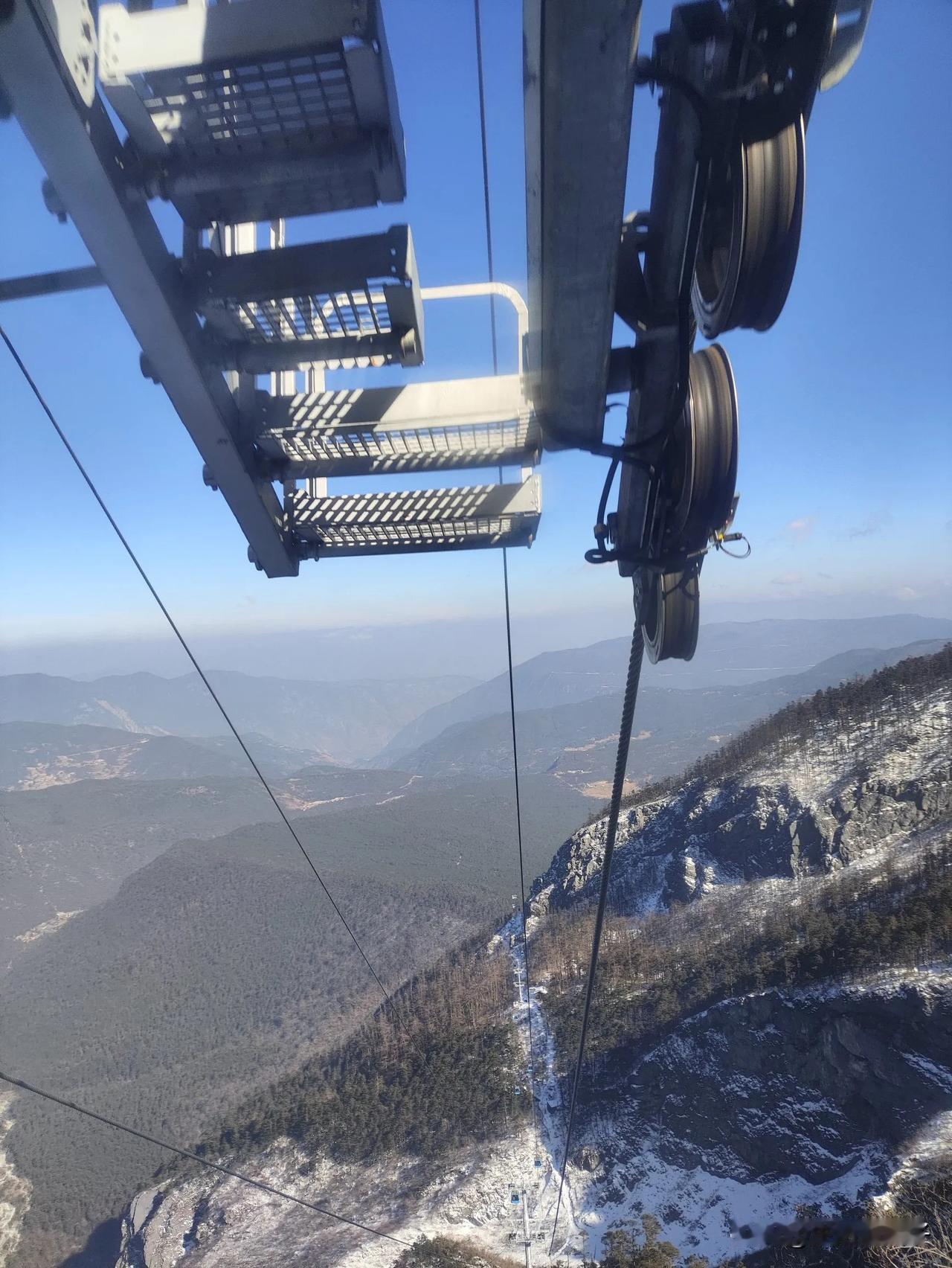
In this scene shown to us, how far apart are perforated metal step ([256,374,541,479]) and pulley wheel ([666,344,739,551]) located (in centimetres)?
77

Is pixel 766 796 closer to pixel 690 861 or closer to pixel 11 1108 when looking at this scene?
pixel 690 861

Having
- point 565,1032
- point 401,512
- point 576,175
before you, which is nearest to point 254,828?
point 565,1032

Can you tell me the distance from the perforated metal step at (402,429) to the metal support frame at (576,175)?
2.27ft

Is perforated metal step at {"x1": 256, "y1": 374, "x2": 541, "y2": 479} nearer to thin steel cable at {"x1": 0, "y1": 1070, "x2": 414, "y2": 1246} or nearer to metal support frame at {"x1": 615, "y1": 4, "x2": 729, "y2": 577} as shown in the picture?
metal support frame at {"x1": 615, "y1": 4, "x2": 729, "y2": 577}

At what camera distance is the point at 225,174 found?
2158 mm

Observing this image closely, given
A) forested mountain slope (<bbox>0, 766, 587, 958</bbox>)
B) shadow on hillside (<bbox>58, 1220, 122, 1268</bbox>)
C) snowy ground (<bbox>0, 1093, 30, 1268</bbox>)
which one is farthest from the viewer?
forested mountain slope (<bbox>0, 766, 587, 958</bbox>)

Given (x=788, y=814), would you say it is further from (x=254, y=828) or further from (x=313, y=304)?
(x=254, y=828)

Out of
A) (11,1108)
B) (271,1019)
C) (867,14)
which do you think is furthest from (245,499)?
(11,1108)

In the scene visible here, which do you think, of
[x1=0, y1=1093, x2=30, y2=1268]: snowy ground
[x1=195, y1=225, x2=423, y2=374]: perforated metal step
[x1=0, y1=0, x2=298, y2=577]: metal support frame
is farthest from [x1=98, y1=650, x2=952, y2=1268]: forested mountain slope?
[x1=0, y1=0, x2=298, y2=577]: metal support frame

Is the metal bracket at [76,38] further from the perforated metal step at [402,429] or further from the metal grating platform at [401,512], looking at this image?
the metal grating platform at [401,512]

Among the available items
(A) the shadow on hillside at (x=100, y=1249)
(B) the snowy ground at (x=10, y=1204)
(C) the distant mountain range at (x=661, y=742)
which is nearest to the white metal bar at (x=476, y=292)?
(A) the shadow on hillside at (x=100, y=1249)

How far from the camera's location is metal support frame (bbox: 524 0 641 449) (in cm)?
142

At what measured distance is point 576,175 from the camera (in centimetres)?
165

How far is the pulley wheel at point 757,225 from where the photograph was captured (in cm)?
200
